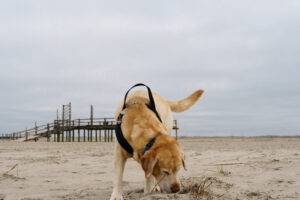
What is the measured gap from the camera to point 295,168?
29.4 feet

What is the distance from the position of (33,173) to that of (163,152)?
17.2 feet

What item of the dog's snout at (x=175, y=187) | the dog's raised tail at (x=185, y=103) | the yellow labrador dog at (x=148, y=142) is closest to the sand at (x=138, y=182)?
the dog's snout at (x=175, y=187)

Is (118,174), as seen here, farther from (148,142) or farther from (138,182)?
(138,182)

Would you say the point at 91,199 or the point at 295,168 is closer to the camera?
the point at 91,199

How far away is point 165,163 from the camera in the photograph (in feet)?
15.3

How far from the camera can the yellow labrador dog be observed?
15.5 ft

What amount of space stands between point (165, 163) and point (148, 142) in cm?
44

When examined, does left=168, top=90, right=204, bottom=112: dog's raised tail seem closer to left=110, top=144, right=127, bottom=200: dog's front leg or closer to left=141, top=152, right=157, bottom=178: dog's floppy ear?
left=110, top=144, right=127, bottom=200: dog's front leg

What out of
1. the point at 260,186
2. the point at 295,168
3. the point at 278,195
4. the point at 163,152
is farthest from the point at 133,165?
the point at 163,152

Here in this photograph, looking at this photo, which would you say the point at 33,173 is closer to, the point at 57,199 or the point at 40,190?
the point at 40,190

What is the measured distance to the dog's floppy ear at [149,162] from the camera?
4676 millimetres

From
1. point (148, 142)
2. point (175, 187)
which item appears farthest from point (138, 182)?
point (175, 187)

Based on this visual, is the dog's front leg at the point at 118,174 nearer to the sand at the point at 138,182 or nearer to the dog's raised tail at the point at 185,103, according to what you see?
the sand at the point at 138,182

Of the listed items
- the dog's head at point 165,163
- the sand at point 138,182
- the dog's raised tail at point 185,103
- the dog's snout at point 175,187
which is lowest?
the sand at point 138,182
